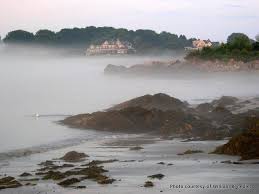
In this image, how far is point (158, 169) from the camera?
46.3 feet

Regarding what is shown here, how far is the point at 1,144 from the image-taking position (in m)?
23.6

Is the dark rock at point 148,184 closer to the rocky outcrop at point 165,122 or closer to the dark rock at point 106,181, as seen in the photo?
the dark rock at point 106,181

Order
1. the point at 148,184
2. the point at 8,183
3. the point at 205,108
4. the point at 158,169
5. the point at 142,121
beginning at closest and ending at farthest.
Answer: the point at 148,184, the point at 8,183, the point at 158,169, the point at 142,121, the point at 205,108

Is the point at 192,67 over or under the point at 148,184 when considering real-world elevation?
over

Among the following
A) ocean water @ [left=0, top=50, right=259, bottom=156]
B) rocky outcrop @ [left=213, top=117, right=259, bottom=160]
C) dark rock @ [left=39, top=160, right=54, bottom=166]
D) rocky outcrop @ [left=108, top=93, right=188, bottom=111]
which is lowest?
ocean water @ [left=0, top=50, right=259, bottom=156]

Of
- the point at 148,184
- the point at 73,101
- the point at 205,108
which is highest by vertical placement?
the point at 148,184

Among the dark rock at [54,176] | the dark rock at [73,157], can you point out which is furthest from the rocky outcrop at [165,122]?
the dark rock at [54,176]

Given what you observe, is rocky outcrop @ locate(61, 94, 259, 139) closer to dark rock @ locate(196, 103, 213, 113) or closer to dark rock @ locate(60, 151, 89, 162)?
dark rock @ locate(196, 103, 213, 113)

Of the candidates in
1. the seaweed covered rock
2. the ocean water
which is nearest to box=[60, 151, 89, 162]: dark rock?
the ocean water

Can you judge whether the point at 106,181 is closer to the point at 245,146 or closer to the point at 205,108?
the point at 245,146

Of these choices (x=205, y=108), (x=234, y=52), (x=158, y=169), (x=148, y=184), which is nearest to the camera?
(x=148, y=184)

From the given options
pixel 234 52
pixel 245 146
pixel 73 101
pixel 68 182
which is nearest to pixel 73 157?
pixel 68 182

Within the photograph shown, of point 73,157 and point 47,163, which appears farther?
point 73,157

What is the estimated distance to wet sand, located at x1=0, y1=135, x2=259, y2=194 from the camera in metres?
12.1
